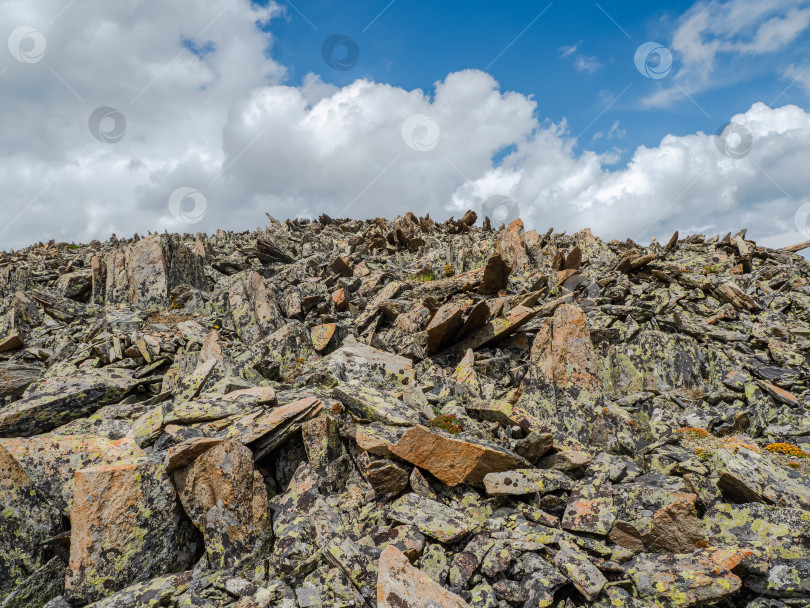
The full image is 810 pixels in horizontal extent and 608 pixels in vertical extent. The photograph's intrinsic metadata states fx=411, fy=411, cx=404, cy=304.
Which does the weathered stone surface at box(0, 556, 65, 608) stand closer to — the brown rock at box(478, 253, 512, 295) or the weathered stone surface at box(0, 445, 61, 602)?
the weathered stone surface at box(0, 445, 61, 602)

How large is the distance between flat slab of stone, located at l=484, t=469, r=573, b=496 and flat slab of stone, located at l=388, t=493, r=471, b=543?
0.98 meters

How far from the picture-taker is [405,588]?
6.03 metres

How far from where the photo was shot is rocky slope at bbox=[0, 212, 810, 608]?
666 cm

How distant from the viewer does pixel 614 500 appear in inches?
312

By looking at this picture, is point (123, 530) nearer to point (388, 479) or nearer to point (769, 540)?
point (388, 479)

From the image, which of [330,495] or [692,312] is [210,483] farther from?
[692,312]

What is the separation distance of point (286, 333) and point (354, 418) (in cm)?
786

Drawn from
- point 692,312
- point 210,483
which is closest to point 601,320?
point 692,312

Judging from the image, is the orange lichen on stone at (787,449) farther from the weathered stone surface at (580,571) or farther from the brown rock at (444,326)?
the brown rock at (444,326)

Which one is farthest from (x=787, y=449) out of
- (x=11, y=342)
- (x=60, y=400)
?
(x=11, y=342)

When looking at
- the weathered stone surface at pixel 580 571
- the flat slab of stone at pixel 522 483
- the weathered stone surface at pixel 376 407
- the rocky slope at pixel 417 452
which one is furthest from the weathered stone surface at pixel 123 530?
the weathered stone surface at pixel 580 571

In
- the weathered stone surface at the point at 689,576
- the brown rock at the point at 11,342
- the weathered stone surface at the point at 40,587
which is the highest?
the brown rock at the point at 11,342

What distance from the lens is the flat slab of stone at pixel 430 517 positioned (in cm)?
724

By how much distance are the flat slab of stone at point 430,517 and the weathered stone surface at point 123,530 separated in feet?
13.2
